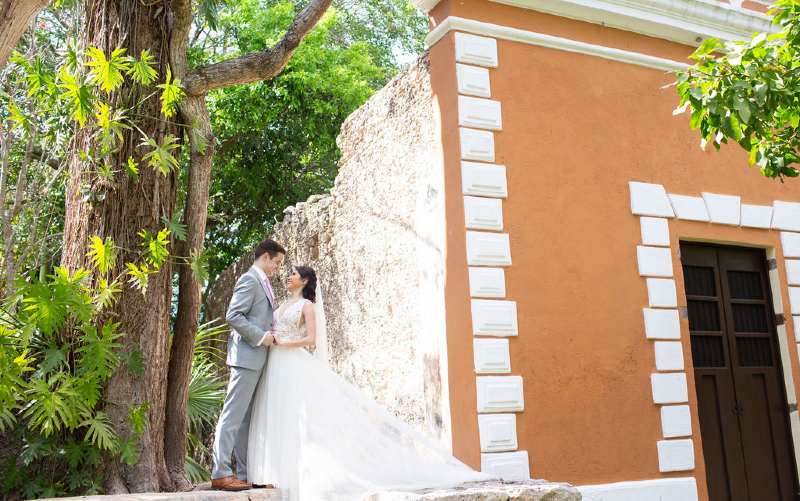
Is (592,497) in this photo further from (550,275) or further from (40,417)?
(40,417)

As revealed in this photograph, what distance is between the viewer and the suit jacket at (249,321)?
5168 mm

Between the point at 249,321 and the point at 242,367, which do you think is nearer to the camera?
the point at 242,367

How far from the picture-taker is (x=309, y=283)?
5.67 metres

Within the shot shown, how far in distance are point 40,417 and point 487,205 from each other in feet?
12.0

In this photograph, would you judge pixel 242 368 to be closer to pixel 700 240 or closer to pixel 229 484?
pixel 229 484

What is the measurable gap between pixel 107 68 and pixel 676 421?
5.35 m

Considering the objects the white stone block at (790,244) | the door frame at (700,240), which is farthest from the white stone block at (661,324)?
the white stone block at (790,244)

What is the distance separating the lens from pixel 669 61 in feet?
25.3

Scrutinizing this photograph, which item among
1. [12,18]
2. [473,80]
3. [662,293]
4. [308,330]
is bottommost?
[308,330]

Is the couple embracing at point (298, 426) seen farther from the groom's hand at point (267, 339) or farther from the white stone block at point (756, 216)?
the white stone block at point (756, 216)

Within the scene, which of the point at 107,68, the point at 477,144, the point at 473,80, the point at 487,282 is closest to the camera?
the point at 107,68

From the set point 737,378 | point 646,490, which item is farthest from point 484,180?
point 737,378

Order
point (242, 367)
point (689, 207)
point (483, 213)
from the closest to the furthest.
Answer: point (242, 367) < point (483, 213) < point (689, 207)

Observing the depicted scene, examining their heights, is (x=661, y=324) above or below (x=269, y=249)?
below
